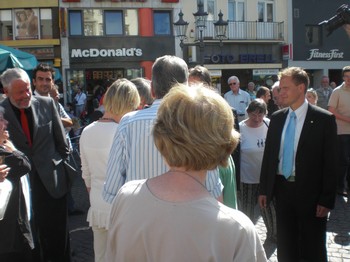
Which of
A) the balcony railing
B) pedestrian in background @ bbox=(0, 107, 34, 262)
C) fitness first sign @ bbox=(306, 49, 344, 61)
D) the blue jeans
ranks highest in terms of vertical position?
the balcony railing

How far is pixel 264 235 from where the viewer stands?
5508 millimetres

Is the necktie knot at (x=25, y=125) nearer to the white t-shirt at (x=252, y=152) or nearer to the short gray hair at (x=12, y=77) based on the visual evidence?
the short gray hair at (x=12, y=77)

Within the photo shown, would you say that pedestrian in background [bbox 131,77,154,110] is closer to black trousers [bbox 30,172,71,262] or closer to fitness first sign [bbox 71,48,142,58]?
black trousers [bbox 30,172,71,262]

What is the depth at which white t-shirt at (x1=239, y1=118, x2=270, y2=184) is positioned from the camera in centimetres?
508

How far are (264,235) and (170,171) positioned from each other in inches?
164

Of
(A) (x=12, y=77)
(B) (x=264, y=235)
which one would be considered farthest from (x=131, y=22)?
(A) (x=12, y=77)

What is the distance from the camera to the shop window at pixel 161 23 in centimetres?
2480

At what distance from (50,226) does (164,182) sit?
2.88 m

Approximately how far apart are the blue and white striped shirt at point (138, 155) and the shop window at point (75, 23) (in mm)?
22306

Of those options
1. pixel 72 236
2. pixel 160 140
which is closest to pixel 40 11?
pixel 72 236

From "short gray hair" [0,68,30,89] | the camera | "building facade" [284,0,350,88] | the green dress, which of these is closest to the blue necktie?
the green dress

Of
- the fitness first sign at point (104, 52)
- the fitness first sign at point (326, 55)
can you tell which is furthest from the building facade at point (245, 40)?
the fitness first sign at point (104, 52)

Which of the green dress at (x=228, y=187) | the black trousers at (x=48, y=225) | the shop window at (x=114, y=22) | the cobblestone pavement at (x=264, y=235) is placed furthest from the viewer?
the shop window at (x=114, y=22)

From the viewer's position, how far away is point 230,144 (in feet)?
5.39
